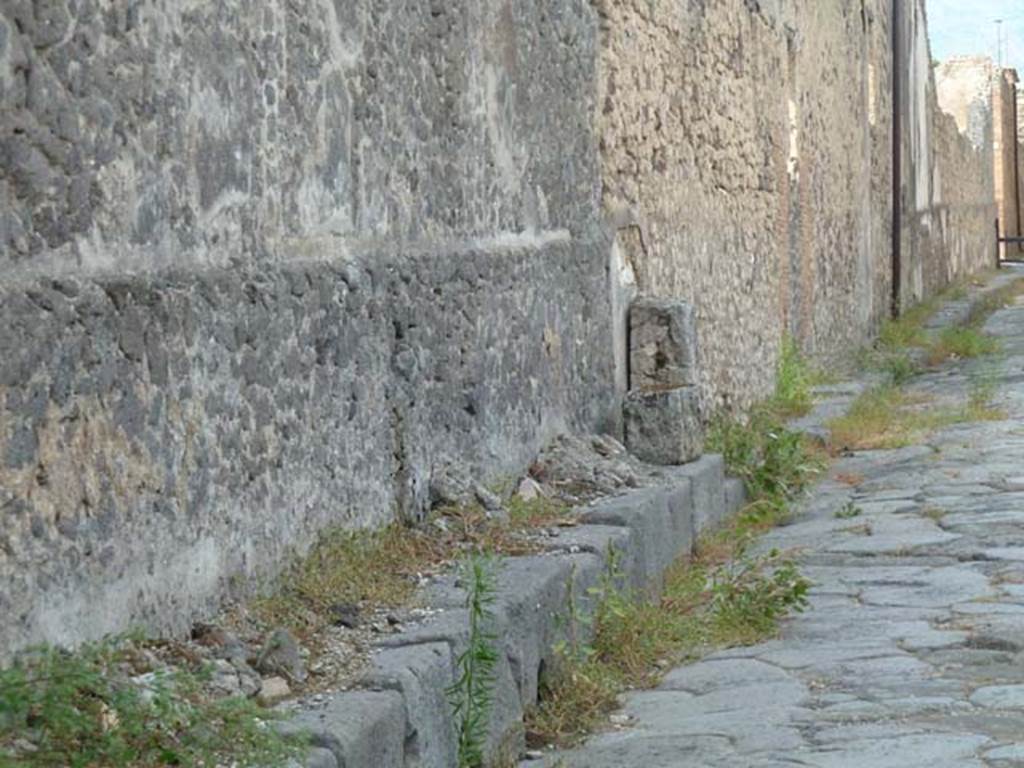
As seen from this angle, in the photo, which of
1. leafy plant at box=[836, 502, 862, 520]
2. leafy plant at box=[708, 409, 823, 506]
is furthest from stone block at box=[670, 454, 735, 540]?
leafy plant at box=[836, 502, 862, 520]

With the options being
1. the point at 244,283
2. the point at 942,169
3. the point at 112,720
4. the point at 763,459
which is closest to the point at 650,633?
the point at 244,283

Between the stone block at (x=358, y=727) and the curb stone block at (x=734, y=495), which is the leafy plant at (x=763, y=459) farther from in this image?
the stone block at (x=358, y=727)

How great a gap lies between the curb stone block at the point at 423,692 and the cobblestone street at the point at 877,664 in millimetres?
483

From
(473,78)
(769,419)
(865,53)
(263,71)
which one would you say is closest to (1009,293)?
(865,53)

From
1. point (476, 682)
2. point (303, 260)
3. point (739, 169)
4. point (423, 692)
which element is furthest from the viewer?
point (739, 169)

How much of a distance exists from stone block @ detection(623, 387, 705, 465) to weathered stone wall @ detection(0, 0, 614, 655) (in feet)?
2.63

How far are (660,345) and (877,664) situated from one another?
2.60 metres

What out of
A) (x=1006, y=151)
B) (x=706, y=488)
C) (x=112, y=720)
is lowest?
(x=706, y=488)

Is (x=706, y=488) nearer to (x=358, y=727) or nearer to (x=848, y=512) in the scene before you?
(x=848, y=512)

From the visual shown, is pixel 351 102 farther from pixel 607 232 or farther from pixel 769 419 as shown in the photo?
pixel 769 419

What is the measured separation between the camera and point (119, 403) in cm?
339

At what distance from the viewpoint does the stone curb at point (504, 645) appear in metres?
3.39

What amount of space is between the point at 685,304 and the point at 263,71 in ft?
11.6

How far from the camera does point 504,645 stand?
4230 millimetres
